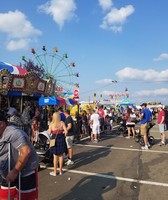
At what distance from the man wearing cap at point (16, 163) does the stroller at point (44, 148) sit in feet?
15.6

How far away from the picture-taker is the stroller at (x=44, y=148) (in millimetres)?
8445

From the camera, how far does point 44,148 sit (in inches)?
359

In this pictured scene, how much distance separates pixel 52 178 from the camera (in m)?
7.26

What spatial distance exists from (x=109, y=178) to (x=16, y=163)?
4320mm

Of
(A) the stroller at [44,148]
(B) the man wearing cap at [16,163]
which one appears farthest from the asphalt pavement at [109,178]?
(B) the man wearing cap at [16,163]

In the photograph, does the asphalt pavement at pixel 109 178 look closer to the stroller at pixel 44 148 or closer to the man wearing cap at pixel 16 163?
the stroller at pixel 44 148

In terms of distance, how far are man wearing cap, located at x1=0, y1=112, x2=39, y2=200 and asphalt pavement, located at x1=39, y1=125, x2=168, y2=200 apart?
7.80 ft

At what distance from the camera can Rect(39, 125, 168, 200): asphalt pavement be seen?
6.04m

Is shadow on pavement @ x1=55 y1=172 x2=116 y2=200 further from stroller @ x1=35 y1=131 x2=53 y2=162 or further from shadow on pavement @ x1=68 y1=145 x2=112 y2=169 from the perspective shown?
stroller @ x1=35 y1=131 x2=53 y2=162

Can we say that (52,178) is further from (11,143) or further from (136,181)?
(11,143)

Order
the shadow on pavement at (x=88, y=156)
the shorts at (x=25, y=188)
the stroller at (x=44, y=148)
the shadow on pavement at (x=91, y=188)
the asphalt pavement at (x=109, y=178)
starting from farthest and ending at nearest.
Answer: the shadow on pavement at (x=88, y=156), the stroller at (x=44, y=148), the asphalt pavement at (x=109, y=178), the shadow on pavement at (x=91, y=188), the shorts at (x=25, y=188)

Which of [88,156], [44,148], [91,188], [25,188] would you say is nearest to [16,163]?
[25,188]

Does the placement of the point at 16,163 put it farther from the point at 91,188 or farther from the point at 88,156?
the point at 88,156

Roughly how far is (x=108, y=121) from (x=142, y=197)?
14.4 m
